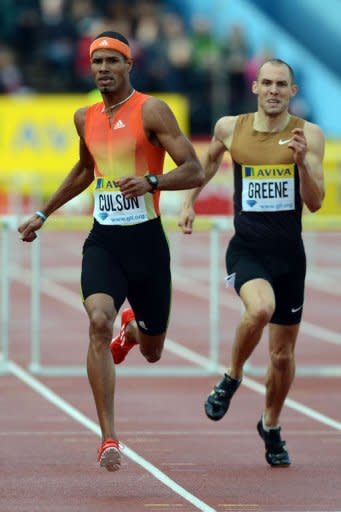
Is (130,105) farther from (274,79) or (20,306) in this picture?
(20,306)

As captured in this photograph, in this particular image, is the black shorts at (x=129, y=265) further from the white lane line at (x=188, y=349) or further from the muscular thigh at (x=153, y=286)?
the white lane line at (x=188, y=349)

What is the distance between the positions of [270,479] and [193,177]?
158 cm

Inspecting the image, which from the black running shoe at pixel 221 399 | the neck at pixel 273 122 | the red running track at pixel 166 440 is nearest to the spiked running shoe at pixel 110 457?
the red running track at pixel 166 440

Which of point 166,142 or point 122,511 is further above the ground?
point 166,142

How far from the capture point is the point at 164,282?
8.70m

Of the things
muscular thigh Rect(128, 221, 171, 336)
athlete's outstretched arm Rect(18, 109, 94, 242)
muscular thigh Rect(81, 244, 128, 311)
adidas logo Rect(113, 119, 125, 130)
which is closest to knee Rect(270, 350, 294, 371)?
muscular thigh Rect(128, 221, 171, 336)

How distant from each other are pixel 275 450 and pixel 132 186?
5.96ft

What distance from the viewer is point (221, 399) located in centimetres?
884

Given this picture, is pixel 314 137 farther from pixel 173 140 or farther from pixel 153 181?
pixel 153 181

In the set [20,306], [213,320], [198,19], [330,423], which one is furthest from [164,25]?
[330,423]

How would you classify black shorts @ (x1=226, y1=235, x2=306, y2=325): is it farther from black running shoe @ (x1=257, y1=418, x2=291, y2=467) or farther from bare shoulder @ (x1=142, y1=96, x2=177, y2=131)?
bare shoulder @ (x1=142, y1=96, x2=177, y2=131)

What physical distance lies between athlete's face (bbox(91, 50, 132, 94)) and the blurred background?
19.7 meters

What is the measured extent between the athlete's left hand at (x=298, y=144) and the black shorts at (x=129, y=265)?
0.79 meters

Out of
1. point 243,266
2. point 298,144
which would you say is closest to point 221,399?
point 243,266
